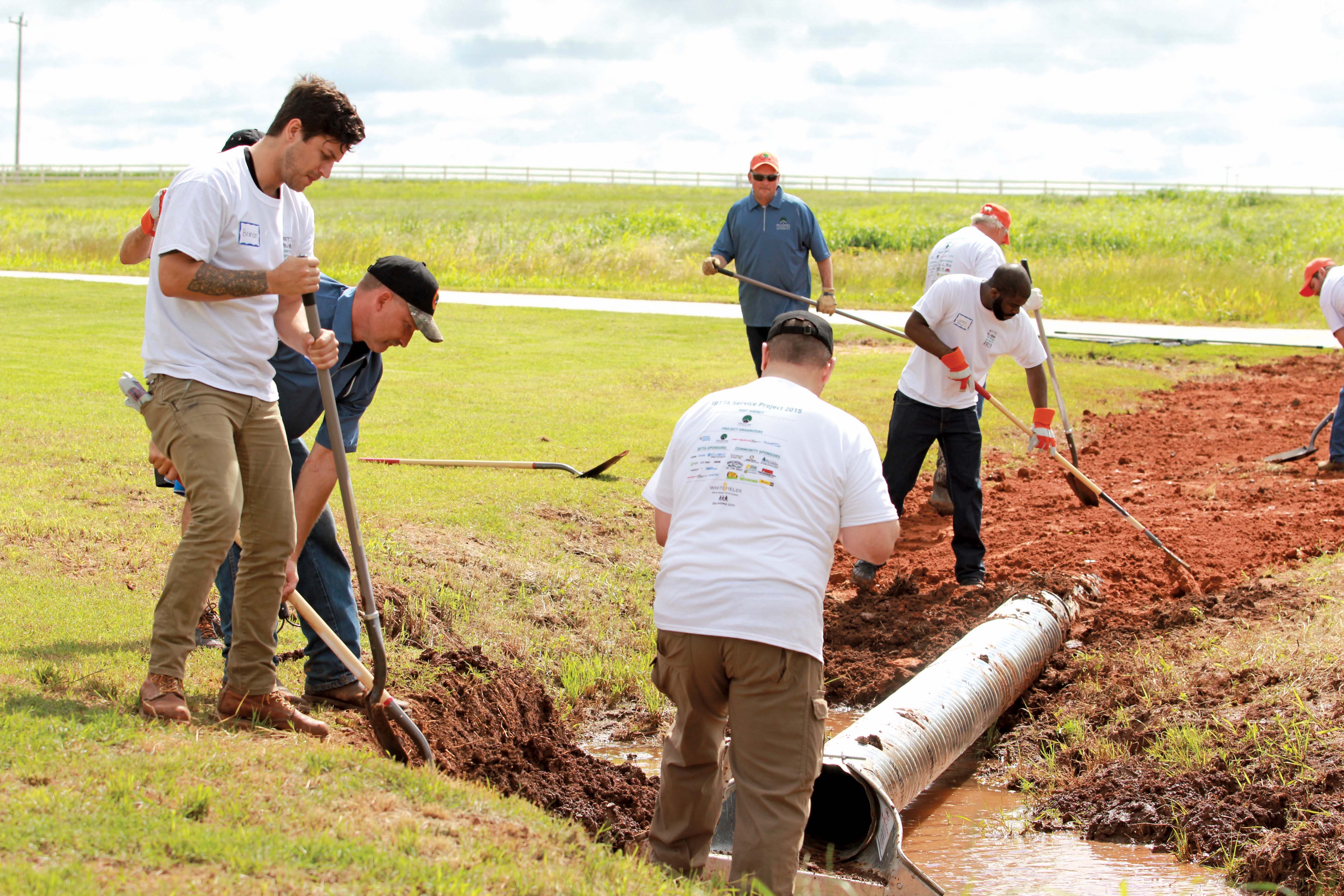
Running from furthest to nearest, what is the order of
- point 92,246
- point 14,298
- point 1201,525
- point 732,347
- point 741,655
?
point 92,246 → point 14,298 → point 732,347 → point 1201,525 → point 741,655

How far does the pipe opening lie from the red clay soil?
1.40m

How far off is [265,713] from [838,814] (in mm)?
2189

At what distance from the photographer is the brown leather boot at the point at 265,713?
4.09 m

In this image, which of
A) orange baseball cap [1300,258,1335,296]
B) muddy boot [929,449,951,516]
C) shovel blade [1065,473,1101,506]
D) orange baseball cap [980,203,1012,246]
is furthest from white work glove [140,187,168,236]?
orange baseball cap [1300,258,1335,296]

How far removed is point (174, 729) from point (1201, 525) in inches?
281

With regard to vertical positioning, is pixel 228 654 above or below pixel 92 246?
below

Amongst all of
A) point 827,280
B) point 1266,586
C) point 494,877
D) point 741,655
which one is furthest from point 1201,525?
point 494,877

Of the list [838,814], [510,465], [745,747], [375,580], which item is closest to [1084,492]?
[510,465]

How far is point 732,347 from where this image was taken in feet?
52.5

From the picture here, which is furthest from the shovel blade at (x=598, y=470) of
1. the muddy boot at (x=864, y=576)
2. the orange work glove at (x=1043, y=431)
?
the orange work glove at (x=1043, y=431)

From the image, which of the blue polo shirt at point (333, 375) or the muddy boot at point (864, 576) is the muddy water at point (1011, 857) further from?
the muddy boot at point (864, 576)

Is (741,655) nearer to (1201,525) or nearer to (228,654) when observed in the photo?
(228,654)

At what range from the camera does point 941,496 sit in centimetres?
898

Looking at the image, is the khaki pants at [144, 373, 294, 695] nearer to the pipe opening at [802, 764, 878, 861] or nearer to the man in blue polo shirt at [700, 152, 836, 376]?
the pipe opening at [802, 764, 878, 861]
